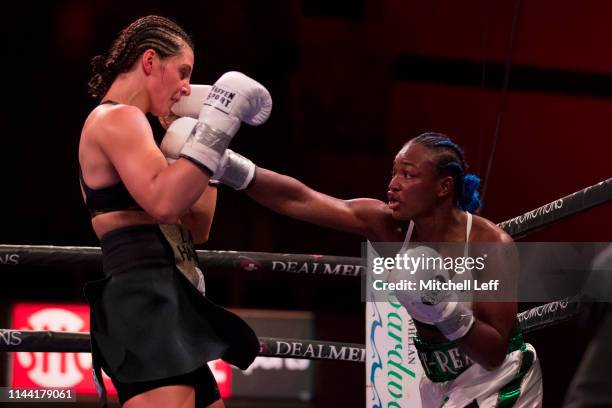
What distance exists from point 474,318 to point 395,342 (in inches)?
22.0

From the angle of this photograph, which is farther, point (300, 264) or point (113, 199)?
point (300, 264)

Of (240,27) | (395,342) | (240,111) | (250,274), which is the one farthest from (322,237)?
(240,111)

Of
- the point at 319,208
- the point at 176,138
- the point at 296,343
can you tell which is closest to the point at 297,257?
the point at 296,343

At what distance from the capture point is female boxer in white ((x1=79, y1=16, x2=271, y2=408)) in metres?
1.75

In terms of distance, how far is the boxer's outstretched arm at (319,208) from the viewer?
2400 mm

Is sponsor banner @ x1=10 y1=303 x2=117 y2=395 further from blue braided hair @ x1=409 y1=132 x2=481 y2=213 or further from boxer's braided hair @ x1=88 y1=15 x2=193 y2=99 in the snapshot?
boxer's braided hair @ x1=88 y1=15 x2=193 y2=99

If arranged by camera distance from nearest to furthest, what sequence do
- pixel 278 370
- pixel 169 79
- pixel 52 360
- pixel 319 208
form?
pixel 169 79
pixel 319 208
pixel 52 360
pixel 278 370

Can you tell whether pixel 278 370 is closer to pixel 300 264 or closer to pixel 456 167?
pixel 300 264

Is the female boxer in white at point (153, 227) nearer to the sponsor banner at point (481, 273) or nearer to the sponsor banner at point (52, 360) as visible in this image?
the sponsor banner at point (481, 273)

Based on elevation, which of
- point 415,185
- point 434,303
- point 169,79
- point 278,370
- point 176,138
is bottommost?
point 278,370

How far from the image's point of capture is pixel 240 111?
1.82 m

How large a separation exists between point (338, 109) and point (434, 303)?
4.76 metres

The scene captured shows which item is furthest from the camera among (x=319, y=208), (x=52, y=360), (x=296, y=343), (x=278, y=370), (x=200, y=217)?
(x=278, y=370)

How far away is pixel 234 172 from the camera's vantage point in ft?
7.50
